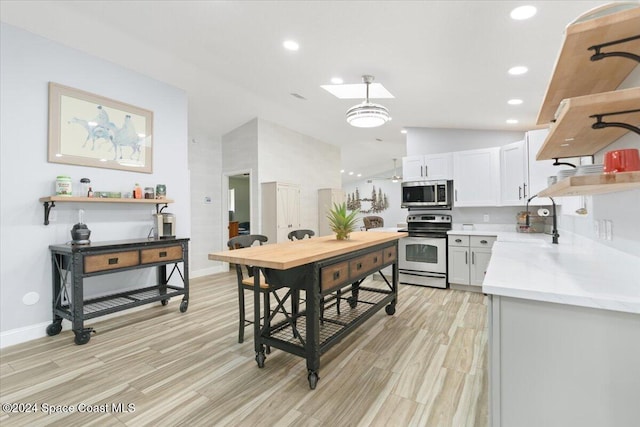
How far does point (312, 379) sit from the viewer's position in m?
2.06

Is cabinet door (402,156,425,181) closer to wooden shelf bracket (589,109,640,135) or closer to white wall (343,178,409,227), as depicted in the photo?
wooden shelf bracket (589,109,640,135)

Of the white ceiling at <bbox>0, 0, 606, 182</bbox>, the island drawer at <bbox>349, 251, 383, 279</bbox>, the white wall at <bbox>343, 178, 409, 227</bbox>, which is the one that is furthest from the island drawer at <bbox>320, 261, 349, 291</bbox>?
the white wall at <bbox>343, 178, 409, 227</bbox>

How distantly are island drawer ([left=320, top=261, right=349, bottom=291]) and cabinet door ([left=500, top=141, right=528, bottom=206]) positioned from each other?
302 centimetres

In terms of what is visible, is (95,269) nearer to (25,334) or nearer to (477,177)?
(25,334)

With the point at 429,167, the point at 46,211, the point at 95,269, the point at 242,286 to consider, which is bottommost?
the point at 242,286

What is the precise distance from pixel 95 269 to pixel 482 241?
15.4 feet

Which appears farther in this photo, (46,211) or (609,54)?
(46,211)

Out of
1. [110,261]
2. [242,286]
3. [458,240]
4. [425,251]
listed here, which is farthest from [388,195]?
[110,261]

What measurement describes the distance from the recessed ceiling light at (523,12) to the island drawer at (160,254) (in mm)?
3849

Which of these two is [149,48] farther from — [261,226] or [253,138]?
[261,226]

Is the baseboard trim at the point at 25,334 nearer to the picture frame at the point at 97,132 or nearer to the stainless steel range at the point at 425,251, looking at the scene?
the picture frame at the point at 97,132

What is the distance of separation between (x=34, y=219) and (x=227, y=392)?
2651 mm

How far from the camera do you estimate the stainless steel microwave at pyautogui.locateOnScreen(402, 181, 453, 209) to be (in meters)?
4.79

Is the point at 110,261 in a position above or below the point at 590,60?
below
